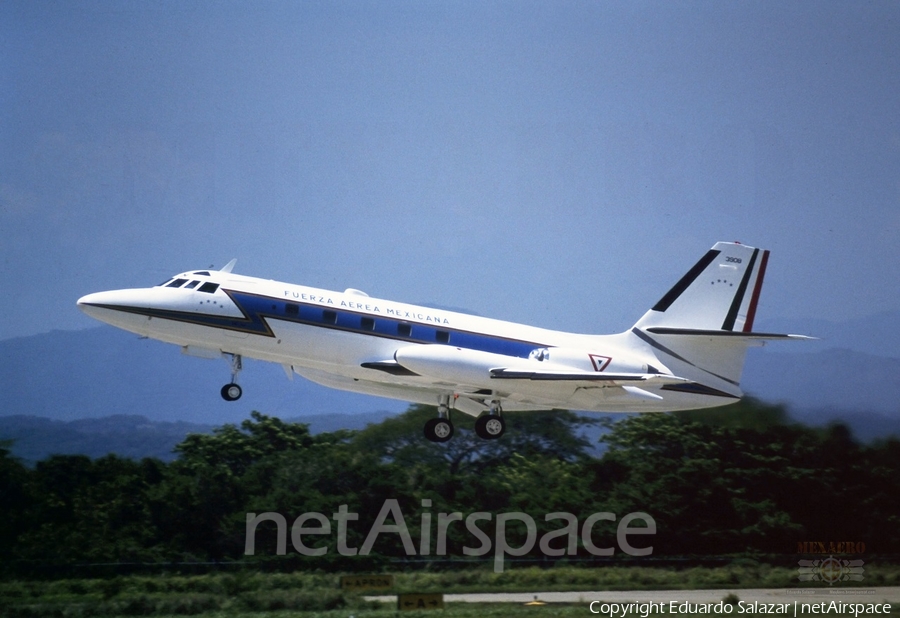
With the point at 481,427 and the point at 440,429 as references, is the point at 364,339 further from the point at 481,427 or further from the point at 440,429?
the point at 481,427

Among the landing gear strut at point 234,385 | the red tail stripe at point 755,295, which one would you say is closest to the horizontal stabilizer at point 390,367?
the landing gear strut at point 234,385

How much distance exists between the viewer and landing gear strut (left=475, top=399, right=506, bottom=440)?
28.6m

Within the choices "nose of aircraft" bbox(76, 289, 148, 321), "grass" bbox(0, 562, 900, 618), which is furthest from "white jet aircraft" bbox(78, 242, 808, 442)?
"grass" bbox(0, 562, 900, 618)

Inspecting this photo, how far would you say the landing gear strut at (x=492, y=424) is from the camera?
1125 inches

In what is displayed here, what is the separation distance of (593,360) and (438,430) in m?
4.35

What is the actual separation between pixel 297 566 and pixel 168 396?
6773 centimetres

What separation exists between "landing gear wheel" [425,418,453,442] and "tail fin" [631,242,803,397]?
5.62m

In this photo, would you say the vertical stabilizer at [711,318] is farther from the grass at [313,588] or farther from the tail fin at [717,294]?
the grass at [313,588]

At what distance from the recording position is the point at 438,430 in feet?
93.6

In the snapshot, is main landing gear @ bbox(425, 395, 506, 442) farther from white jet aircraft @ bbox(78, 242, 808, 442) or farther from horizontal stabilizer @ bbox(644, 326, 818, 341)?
horizontal stabilizer @ bbox(644, 326, 818, 341)

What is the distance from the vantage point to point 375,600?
23781 millimetres

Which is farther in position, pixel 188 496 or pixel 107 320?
pixel 188 496

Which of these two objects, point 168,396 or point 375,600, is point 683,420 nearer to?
point 375,600

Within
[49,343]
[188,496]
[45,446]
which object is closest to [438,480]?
[188,496]
